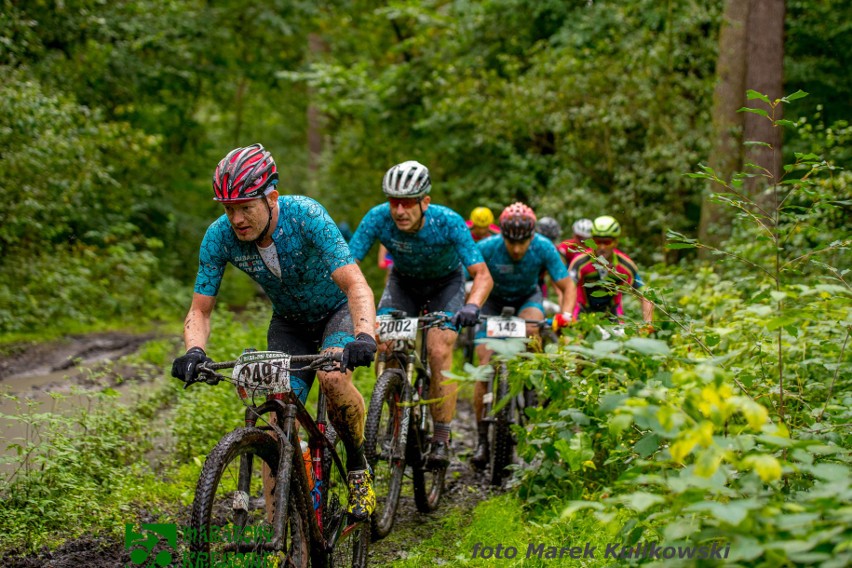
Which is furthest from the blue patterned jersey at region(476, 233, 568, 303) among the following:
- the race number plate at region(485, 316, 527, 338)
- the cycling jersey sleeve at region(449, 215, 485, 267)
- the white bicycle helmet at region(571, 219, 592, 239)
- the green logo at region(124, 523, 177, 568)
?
the green logo at region(124, 523, 177, 568)

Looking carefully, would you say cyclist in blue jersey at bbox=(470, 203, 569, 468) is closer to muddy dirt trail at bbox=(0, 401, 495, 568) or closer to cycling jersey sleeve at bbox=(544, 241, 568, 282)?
cycling jersey sleeve at bbox=(544, 241, 568, 282)

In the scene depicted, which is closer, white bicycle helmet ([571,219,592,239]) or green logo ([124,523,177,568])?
green logo ([124,523,177,568])

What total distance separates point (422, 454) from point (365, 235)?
1.76 meters

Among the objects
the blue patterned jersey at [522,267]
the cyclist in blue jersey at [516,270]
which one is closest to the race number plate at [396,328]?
the cyclist in blue jersey at [516,270]

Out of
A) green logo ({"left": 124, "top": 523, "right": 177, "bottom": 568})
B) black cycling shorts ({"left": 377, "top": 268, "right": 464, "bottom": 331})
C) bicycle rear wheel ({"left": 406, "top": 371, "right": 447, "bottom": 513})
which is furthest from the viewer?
black cycling shorts ({"left": 377, "top": 268, "right": 464, "bottom": 331})

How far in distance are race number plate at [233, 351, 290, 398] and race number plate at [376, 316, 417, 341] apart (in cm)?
209

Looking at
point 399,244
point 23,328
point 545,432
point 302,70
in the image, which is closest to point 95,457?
point 399,244

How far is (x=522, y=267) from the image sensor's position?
8.09 meters

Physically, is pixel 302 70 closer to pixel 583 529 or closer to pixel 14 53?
pixel 14 53

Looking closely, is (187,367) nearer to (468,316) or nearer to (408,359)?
(408,359)

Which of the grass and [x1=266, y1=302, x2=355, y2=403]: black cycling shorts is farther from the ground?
[x1=266, y1=302, x2=355, y2=403]: black cycling shorts

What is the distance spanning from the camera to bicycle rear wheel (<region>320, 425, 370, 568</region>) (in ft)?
14.8

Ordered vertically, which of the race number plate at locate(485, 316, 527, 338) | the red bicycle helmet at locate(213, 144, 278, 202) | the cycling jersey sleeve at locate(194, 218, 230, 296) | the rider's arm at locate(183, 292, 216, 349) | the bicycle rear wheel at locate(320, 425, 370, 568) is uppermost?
the red bicycle helmet at locate(213, 144, 278, 202)

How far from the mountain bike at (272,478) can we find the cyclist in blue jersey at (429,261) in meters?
1.81
